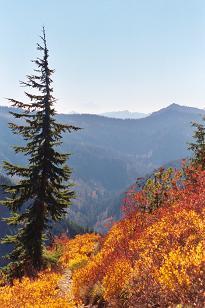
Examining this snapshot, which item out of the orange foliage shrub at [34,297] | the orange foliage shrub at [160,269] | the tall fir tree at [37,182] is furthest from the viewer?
the tall fir tree at [37,182]

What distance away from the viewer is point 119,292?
376 inches

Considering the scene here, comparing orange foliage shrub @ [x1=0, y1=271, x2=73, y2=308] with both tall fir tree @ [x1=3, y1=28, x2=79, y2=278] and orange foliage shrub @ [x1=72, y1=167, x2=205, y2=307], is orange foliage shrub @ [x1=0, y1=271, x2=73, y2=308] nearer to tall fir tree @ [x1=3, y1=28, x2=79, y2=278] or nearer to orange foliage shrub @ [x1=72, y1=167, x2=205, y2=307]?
orange foliage shrub @ [x1=72, y1=167, x2=205, y2=307]

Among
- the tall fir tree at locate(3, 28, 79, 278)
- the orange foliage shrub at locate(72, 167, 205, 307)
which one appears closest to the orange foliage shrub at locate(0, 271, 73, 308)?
the orange foliage shrub at locate(72, 167, 205, 307)

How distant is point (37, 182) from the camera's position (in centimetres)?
2344

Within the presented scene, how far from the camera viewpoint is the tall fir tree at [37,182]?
917 inches

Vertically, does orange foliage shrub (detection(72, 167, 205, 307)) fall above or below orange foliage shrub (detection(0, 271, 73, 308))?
above

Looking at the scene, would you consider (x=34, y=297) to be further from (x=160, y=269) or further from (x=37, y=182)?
(x=37, y=182)

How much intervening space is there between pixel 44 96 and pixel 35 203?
20.4 ft

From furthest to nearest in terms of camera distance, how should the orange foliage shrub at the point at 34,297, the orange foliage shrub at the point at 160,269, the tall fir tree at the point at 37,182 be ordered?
the tall fir tree at the point at 37,182, the orange foliage shrub at the point at 34,297, the orange foliage shrub at the point at 160,269

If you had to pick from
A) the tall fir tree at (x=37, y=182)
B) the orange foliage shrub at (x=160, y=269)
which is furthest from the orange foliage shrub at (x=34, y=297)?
the tall fir tree at (x=37, y=182)

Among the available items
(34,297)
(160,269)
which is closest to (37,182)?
(34,297)

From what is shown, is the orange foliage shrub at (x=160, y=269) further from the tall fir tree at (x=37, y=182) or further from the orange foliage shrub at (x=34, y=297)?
the tall fir tree at (x=37, y=182)

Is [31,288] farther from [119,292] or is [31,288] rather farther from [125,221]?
[125,221]

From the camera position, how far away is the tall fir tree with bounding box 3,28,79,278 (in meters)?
23.3
